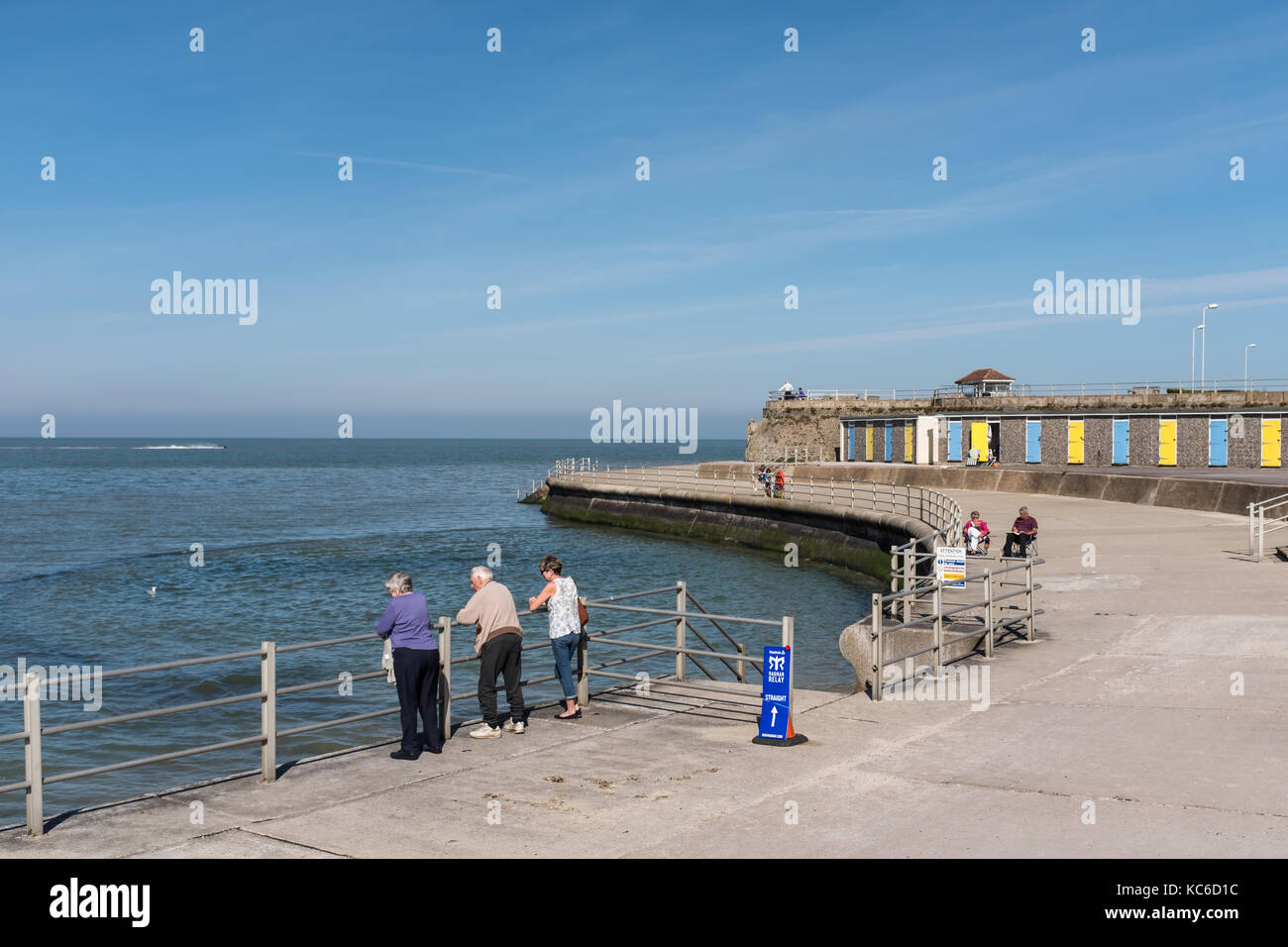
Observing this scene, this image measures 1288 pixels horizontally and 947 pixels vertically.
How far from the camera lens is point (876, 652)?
11.7m

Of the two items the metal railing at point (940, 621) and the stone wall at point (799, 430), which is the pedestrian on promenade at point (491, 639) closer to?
the metal railing at point (940, 621)

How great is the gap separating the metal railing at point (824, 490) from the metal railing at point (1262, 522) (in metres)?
5.58

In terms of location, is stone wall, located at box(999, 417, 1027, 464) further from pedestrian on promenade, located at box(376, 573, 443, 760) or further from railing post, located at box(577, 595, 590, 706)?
pedestrian on promenade, located at box(376, 573, 443, 760)

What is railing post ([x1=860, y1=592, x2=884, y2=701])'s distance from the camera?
11594mm

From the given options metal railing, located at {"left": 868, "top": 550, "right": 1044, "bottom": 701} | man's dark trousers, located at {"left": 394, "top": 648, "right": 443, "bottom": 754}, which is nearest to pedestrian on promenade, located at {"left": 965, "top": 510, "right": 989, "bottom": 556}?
metal railing, located at {"left": 868, "top": 550, "right": 1044, "bottom": 701}

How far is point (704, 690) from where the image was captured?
1256cm

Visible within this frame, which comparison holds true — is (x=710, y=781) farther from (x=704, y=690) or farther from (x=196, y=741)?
(x=196, y=741)

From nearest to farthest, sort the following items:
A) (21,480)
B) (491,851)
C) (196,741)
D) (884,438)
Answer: (491,851), (196,741), (884,438), (21,480)

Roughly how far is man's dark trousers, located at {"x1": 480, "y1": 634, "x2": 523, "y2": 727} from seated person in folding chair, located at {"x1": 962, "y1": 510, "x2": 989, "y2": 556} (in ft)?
47.8

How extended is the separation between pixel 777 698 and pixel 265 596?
2461cm

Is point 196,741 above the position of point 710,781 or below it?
below

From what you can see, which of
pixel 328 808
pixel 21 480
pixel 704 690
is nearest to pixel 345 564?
pixel 704 690

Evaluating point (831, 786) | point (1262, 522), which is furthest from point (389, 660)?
point (1262, 522)
